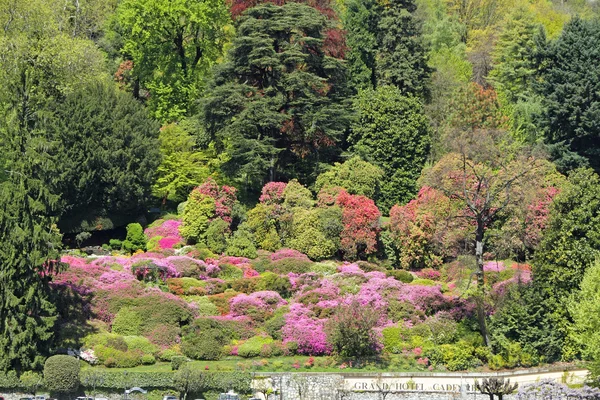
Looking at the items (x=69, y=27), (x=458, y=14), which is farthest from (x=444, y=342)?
(x=458, y=14)

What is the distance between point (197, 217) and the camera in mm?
75125

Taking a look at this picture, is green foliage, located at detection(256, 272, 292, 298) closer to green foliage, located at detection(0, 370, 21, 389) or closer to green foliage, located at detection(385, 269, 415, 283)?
green foliage, located at detection(385, 269, 415, 283)

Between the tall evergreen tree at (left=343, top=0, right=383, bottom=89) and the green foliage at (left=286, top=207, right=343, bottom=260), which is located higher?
the tall evergreen tree at (left=343, top=0, right=383, bottom=89)

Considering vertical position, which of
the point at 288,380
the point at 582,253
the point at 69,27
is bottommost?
the point at 288,380

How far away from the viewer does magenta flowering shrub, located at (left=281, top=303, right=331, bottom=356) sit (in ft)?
205

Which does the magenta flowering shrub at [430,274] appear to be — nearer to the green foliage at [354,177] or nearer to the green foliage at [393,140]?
the green foliage at [354,177]

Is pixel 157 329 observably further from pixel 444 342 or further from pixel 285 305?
pixel 444 342

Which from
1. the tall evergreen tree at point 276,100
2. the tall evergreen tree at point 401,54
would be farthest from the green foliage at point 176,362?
the tall evergreen tree at point 401,54

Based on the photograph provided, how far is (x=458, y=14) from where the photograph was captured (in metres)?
122

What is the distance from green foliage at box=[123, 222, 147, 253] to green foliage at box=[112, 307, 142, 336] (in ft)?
38.9

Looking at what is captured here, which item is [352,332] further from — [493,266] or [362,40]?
[362,40]

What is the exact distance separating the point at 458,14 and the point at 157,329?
215ft

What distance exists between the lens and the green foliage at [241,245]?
73.7 metres

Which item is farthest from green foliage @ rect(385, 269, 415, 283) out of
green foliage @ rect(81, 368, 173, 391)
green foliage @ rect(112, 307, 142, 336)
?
green foliage @ rect(81, 368, 173, 391)
